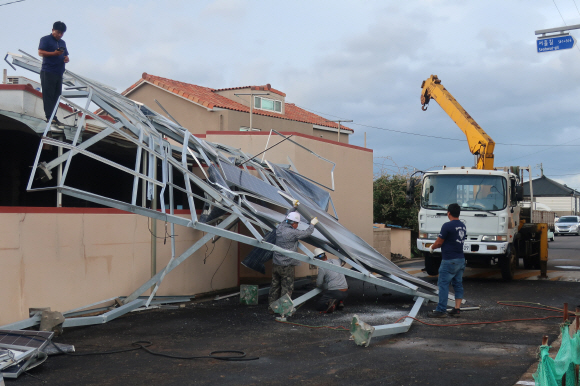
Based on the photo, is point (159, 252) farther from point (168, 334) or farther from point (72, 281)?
point (168, 334)

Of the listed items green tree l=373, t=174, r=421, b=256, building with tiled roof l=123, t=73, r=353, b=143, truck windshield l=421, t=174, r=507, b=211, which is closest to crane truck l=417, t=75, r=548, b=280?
truck windshield l=421, t=174, r=507, b=211

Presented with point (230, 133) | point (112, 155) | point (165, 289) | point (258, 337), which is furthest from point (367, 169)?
point (258, 337)

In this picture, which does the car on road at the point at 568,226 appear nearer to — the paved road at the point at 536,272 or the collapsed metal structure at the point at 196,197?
the paved road at the point at 536,272

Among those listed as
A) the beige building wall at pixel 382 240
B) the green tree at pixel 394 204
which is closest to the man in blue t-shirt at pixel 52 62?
the beige building wall at pixel 382 240

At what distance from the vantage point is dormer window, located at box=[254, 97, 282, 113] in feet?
99.7

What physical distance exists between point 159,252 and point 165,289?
2.36 ft

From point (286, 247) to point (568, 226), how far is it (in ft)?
136

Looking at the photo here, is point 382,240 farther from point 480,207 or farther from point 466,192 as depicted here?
point 480,207

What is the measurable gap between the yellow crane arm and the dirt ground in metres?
5.14

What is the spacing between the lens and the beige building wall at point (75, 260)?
26.5ft

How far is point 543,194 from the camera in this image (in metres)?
64.8

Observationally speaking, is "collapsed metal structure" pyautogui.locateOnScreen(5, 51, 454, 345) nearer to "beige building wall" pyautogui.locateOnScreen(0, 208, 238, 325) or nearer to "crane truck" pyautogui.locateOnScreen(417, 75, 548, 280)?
"beige building wall" pyautogui.locateOnScreen(0, 208, 238, 325)

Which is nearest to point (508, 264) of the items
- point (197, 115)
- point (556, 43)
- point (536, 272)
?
point (536, 272)

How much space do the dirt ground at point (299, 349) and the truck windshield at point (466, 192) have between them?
320cm
